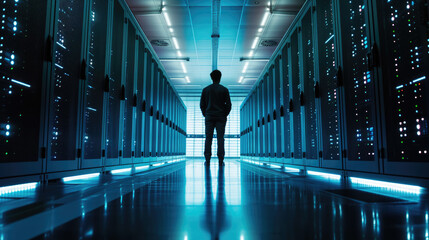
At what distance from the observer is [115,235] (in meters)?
0.83

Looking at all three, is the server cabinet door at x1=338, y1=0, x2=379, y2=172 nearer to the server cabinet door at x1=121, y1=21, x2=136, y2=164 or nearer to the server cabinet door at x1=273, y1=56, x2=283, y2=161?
the server cabinet door at x1=273, y1=56, x2=283, y2=161

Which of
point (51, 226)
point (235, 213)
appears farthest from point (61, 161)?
point (235, 213)

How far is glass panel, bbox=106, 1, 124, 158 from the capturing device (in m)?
4.12

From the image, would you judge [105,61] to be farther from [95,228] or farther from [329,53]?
[95,228]

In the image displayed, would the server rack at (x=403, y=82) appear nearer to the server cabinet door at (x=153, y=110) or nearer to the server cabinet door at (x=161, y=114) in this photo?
the server cabinet door at (x=153, y=110)

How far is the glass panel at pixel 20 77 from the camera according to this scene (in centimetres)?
200

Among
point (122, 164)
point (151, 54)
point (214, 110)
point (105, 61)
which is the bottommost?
point (122, 164)

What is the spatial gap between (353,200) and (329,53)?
2.70 m

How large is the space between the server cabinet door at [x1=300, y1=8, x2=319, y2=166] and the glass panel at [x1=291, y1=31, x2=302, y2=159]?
1.09 ft

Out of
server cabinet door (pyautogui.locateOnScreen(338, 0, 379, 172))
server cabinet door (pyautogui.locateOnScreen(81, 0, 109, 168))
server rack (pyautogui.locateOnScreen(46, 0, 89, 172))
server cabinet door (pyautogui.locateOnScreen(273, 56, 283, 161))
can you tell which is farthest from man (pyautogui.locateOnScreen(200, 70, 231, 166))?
server rack (pyautogui.locateOnScreen(46, 0, 89, 172))

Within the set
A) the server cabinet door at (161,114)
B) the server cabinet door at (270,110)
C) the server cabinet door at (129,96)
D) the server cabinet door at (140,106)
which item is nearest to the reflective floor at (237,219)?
the server cabinet door at (129,96)

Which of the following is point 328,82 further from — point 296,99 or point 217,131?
point 217,131

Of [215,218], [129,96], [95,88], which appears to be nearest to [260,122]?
[129,96]

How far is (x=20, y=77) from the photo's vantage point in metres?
2.15
